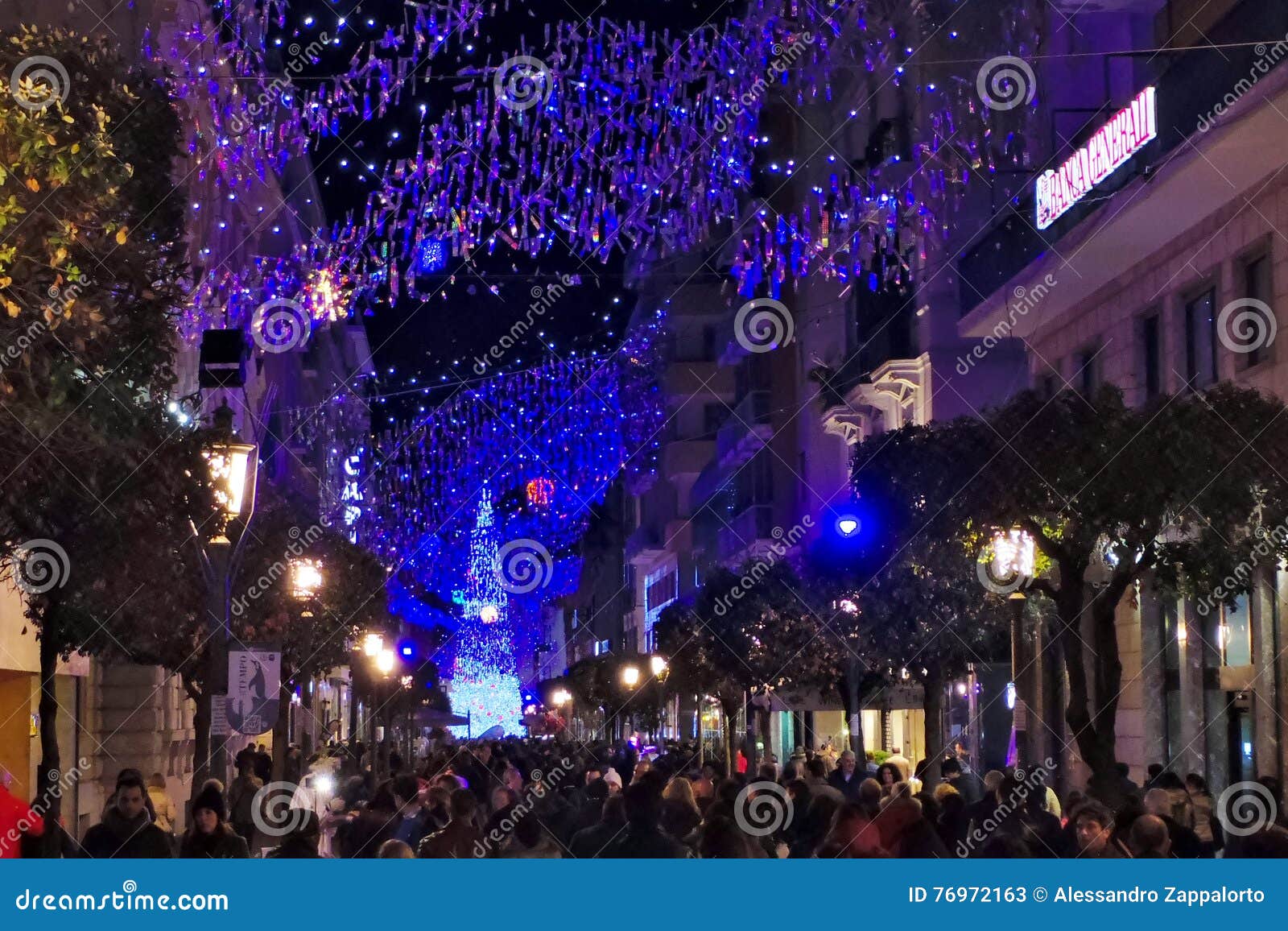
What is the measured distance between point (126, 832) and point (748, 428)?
52513mm

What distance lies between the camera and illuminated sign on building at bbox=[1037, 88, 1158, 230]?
23.4 meters

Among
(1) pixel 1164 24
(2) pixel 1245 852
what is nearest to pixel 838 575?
Result: (1) pixel 1164 24

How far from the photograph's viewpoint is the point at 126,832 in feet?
45.2

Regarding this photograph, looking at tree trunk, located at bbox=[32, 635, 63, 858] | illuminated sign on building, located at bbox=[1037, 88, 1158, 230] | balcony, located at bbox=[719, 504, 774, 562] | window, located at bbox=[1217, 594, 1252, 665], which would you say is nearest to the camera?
tree trunk, located at bbox=[32, 635, 63, 858]

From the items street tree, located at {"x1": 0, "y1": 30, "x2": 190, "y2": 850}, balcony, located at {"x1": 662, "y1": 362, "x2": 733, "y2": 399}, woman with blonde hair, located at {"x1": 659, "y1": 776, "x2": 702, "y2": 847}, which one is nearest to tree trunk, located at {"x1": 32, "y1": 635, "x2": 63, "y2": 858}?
street tree, located at {"x1": 0, "y1": 30, "x2": 190, "y2": 850}

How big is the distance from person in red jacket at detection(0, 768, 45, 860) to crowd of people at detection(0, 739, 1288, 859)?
0.02 meters

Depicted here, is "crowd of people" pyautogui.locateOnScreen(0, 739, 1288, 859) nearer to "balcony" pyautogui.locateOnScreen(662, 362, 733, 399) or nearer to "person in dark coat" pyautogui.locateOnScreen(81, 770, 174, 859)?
"person in dark coat" pyautogui.locateOnScreen(81, 770, 174, 859)

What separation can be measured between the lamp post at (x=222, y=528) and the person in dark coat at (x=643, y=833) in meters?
7.77

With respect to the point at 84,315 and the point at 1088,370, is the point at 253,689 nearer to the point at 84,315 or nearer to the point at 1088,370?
the point at 84,315

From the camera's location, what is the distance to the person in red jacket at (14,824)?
13039 mm

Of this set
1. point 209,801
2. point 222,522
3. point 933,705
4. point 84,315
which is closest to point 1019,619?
point 933,705

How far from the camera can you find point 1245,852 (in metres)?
11.3
